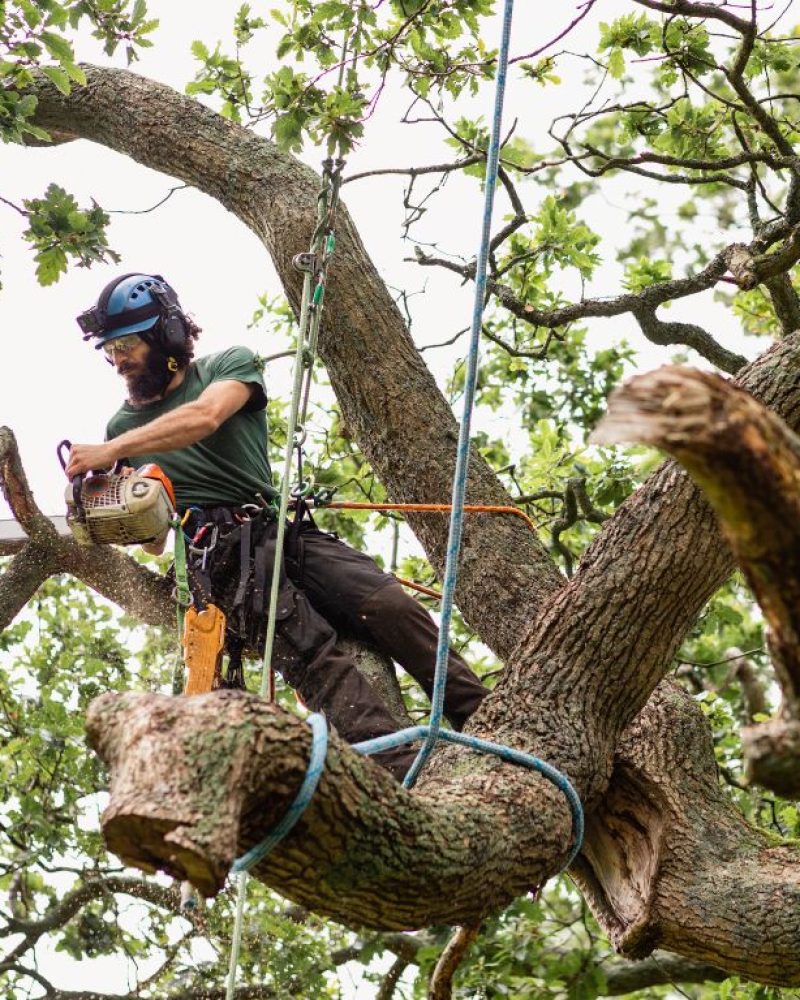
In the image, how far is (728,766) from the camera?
6078 millimetres

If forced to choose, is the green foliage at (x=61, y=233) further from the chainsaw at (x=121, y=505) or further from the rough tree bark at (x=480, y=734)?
the chainsaw at (x=121, y=505)

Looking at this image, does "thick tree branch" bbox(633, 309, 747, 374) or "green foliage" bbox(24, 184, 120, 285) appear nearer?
"green foliage" bbox(24, 184, 120, 285)

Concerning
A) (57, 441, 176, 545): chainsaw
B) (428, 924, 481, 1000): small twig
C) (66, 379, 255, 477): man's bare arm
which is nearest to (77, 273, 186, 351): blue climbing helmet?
(66, 379, 255, 477): man's bare arm

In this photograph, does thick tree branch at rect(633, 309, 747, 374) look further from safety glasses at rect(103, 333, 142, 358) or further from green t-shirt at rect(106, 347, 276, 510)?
safety glasses at rect(103, 333, 142, 358)

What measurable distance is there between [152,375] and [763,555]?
308 cm

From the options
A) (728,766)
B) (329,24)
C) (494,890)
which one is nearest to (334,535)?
(494,890)

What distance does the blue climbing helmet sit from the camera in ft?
14.1

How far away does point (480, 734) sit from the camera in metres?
3.01

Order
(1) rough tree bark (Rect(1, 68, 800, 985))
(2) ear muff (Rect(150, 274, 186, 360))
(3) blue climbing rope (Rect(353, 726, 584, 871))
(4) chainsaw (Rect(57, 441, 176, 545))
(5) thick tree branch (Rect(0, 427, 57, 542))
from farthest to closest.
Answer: (2) ear muff (Rect(150, 274, 186, 360)), (5) thick tree branch (Rect(0, 427, 57, 542)), (4) chainsaw (Rect(57, 441, 176, 545)), (3) blue climbing rope (Rect(353, 726, 584, 871)), (1) rough tree bark (Rect(1, 68, 800, 985))

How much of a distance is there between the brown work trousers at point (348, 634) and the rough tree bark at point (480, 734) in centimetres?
23

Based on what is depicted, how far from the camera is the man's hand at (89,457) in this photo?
3.80 meters

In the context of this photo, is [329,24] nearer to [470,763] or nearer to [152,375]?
[152,375]

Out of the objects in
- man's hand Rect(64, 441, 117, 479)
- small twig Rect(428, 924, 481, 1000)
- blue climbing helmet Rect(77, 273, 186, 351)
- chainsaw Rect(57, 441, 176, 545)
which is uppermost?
blue climbing helmet Rect(77, 273, 186, 351)

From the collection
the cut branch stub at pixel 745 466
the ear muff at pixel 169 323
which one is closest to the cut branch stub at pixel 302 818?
the cut branch stub at pixel 745 466
